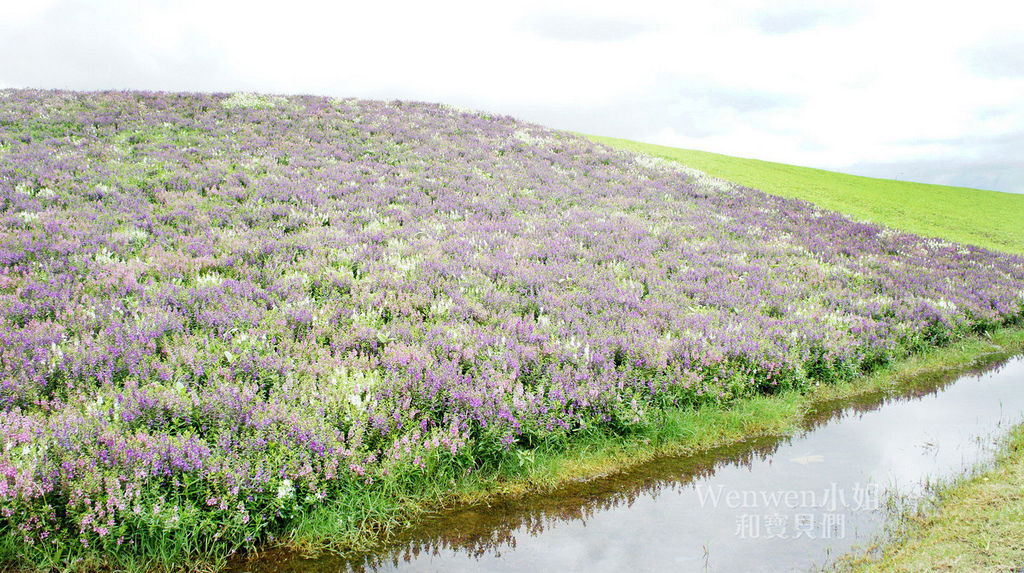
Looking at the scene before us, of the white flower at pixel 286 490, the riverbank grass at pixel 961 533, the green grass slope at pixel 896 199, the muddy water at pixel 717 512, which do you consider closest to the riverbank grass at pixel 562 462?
the muddy water at pixel 717 512

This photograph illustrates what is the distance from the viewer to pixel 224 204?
14117 millimetres

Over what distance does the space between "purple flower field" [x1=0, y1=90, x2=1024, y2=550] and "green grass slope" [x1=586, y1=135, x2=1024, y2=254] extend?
10440 millimetres

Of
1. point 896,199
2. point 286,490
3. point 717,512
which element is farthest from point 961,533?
point 896,199

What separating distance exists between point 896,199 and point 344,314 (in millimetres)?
40731

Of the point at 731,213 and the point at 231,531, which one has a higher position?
the point at 731,213

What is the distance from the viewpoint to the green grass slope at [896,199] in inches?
1102

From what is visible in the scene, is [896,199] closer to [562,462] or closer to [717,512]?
[717,512]

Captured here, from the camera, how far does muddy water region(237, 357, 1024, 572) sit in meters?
4.75

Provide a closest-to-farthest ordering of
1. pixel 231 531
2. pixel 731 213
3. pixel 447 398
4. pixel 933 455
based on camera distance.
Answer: pixel 231 531
pixel 447 398
pixel 933 455
pixel 731 213

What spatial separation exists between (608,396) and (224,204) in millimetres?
12029

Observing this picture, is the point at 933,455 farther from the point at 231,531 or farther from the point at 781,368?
the point at 231,531

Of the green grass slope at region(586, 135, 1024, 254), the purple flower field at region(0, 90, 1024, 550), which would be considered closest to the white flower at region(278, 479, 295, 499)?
the purple flower field at region(0, 90, 1024, 550)

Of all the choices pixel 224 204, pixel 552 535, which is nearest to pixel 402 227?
pixel 224 204

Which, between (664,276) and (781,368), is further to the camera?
(664,276)
